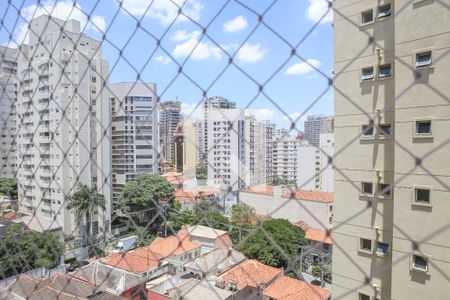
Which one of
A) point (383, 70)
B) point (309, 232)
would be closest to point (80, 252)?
point (309, 232)

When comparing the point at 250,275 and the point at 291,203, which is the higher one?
the point at 291,203

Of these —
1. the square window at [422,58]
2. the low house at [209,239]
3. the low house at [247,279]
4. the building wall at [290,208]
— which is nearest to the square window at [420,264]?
the square window at [422,58]

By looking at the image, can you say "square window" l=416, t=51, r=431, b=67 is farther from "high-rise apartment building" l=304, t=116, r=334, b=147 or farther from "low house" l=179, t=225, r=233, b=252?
"low house" l=179, t=225, r=233, b=252

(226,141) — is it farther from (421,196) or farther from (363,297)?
(421,196)

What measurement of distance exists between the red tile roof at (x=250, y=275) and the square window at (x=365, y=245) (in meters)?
2.07

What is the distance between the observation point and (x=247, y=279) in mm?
3553

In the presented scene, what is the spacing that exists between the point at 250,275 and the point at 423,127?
10.0ft

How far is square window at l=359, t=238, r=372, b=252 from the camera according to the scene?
1319 mm

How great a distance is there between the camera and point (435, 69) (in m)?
1.04

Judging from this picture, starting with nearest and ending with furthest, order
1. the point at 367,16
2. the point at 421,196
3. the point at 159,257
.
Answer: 1. the point at 367,16
2. the point at 421,196
3. the point at 159,257

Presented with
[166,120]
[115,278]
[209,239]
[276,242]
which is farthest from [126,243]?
[166,120]

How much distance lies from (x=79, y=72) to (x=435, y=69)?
3.91 m

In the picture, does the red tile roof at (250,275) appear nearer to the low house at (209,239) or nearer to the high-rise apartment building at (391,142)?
the low house at (209,239)

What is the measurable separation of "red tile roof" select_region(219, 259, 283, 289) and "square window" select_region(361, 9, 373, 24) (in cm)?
275
